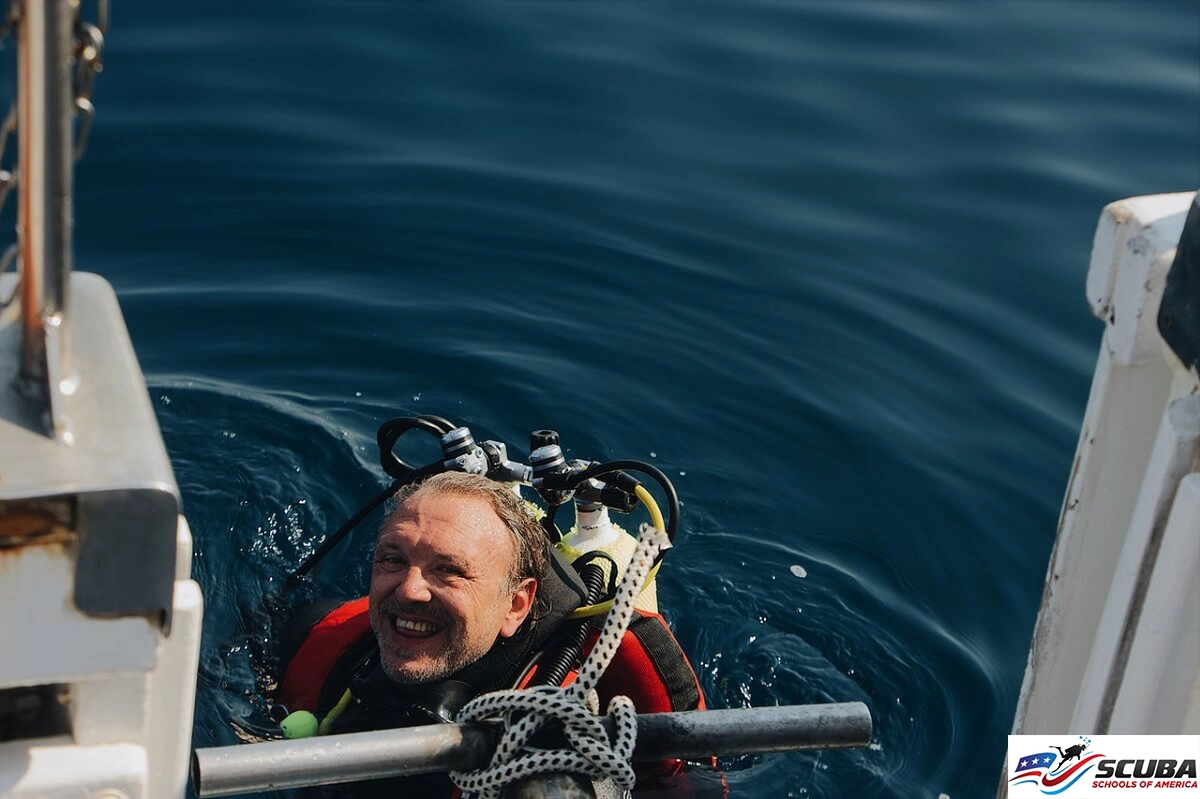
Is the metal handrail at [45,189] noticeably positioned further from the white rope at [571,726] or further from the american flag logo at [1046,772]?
the american flag logo at [1046,772]

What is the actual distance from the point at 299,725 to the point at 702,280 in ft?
9.76

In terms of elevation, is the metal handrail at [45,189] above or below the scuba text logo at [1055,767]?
above

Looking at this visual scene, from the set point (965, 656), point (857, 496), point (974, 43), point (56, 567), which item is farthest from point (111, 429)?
point (974, 43)

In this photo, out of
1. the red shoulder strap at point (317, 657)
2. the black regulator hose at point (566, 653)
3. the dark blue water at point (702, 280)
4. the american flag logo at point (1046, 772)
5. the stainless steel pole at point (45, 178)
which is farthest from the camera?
the dark blue water at point (702, 280)

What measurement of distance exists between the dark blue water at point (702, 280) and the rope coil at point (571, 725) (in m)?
2.06

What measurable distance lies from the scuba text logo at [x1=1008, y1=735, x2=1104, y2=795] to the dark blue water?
89.3 inches

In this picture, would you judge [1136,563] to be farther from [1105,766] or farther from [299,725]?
[299,725]

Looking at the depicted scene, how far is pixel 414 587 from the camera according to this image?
3.49m

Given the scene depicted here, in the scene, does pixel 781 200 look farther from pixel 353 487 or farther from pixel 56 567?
pixel 56 567

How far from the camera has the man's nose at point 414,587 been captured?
348 cm

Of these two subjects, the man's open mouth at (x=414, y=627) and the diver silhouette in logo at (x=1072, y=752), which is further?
the man's open mouth at (x=414, y=627)

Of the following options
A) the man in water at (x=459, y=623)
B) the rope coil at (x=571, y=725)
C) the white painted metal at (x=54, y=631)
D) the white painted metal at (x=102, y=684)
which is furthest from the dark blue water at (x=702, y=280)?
the white painted metal at (x=54, y=631)

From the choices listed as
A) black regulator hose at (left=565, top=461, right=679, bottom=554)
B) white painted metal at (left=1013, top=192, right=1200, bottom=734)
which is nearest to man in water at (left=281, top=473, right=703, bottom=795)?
black regulator hose at (left=565, top=461, right=679, bottom=554)

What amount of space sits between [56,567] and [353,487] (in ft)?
13.2
